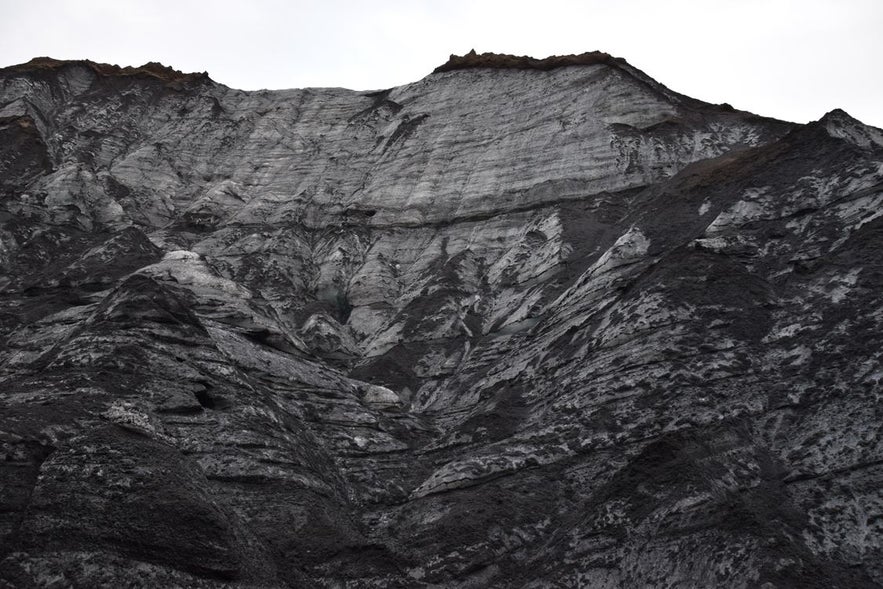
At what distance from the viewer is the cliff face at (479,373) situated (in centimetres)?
1186

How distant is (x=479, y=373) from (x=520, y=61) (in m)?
25.4

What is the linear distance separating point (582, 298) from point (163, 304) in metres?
10.3

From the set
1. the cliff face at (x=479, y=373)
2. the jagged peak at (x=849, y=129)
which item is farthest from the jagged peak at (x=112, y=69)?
the jagged peak at (x=849, y=129)

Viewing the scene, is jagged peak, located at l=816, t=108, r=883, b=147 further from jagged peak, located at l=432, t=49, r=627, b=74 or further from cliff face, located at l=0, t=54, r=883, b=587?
jagged peak, located at l=432, t=49, r=627, b=74

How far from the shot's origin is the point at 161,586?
10.8 metres

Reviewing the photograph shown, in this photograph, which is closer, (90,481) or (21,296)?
(90,481)

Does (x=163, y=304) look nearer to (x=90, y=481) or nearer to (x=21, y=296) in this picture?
(x=90, y=481)

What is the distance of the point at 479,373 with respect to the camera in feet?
72.4

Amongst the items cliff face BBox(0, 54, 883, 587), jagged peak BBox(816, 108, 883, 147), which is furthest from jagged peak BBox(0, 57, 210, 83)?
jagged peak BBox(816, 108, 883, 147)

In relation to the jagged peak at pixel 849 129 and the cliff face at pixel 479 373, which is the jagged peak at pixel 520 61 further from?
the jagged peak at pixel 849 129

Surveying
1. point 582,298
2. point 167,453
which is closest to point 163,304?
point 167,453

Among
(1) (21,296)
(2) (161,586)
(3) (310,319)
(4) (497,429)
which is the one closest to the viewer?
(2) (161,586)

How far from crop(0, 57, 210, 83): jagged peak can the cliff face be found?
15.7m

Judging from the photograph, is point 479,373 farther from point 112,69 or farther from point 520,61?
point 112,69
